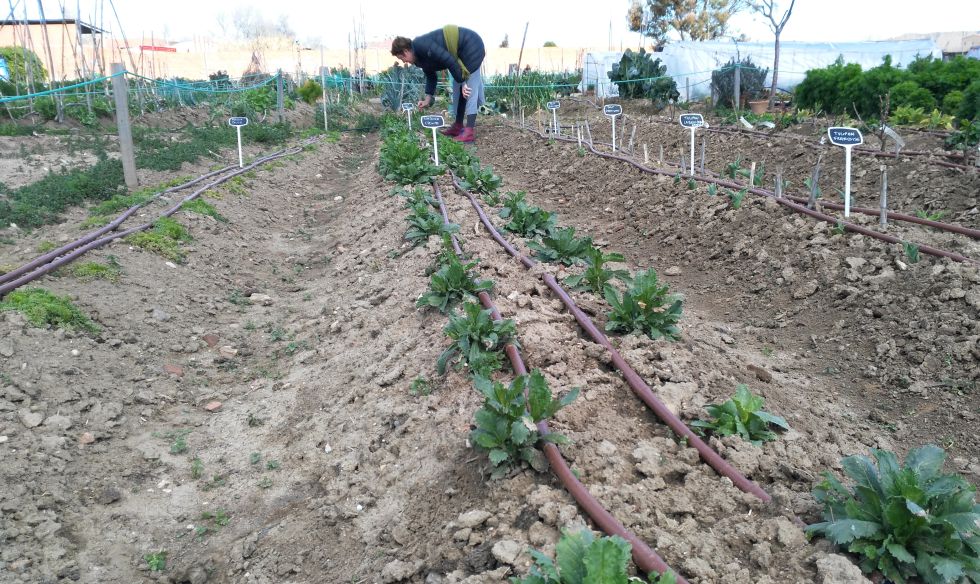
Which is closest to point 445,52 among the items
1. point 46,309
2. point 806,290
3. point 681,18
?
point 806,290

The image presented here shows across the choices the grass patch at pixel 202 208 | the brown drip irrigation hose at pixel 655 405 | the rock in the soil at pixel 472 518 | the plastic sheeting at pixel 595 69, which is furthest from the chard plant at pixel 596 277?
the plastic sheeting at pixel 595 69

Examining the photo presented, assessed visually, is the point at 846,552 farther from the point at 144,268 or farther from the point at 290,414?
the point at 144,268

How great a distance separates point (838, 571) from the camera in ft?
7.33

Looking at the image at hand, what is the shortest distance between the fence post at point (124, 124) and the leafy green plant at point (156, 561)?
691cm

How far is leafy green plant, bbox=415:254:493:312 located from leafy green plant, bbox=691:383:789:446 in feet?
5.95

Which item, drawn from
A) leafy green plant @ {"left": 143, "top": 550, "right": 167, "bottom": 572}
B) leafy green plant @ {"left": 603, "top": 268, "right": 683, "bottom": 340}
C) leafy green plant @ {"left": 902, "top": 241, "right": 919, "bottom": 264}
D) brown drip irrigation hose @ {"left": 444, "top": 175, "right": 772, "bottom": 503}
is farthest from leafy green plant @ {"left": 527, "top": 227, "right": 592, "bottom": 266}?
leafy green plant @ {"left": 143, "top": 550, "right": 167, "bottom": 572}

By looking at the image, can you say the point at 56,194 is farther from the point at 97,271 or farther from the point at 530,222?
the point at 530,222

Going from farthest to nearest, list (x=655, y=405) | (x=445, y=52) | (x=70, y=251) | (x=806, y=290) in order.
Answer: (x=445, y=52) → (x=70, y=251) → (x=806, y=290) → (x=655, y=405)

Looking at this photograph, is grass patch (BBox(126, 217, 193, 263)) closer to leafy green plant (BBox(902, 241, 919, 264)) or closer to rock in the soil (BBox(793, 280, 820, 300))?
rock in the soil (BBox(793, 280, 820, 300))

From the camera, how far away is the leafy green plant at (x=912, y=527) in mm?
2207

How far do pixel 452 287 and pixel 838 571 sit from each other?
9.59 feet

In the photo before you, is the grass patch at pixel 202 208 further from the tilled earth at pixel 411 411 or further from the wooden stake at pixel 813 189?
the wooden stake at pixel 813 189

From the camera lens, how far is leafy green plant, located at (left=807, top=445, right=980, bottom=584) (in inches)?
86.9

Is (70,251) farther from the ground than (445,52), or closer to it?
closer to it
